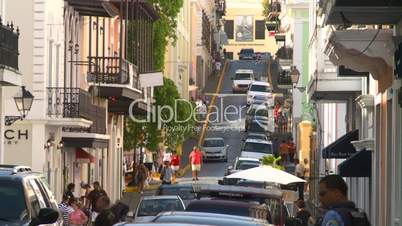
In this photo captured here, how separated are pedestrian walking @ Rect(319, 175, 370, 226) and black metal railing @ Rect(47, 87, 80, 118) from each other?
76.0 feet

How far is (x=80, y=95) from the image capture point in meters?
36.1

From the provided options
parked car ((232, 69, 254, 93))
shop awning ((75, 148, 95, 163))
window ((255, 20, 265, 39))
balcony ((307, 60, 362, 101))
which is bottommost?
shop awning ((75, 148, 95, 163))

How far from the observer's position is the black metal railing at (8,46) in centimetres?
2559

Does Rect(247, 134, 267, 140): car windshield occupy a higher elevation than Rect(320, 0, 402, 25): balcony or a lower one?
lower

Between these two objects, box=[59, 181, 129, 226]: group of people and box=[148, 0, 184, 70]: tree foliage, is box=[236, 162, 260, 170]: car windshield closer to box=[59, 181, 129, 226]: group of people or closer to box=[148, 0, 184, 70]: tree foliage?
box=[148, 0, 184, 70]: tree foliage

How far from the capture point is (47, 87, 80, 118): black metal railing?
34875 millimetres

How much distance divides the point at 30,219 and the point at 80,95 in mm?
21299

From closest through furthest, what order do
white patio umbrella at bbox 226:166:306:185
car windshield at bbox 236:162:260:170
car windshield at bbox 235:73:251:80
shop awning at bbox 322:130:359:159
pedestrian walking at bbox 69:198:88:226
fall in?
pedestrian walking at bbox 69:198:88:226 < white patio umbrella at bbox 226:166:306:185 < shop awning at bbox 322:130:359:159 < car windshield at bbox 236:162:260:170 < car windshield at bbox 235:73:251:80

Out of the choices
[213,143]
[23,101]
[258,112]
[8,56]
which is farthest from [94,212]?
[258,112]

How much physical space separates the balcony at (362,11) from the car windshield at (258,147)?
41.5 m

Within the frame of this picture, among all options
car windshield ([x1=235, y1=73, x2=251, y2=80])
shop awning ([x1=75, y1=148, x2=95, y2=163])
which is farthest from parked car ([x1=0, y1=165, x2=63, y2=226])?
car windshield ([x1=235, y1=73, x2=251, y2=80])

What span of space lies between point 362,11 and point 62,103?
59.2ft

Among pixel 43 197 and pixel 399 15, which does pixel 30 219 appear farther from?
pixel 399 15

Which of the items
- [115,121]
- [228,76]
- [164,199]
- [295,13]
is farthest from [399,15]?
[228,76]
